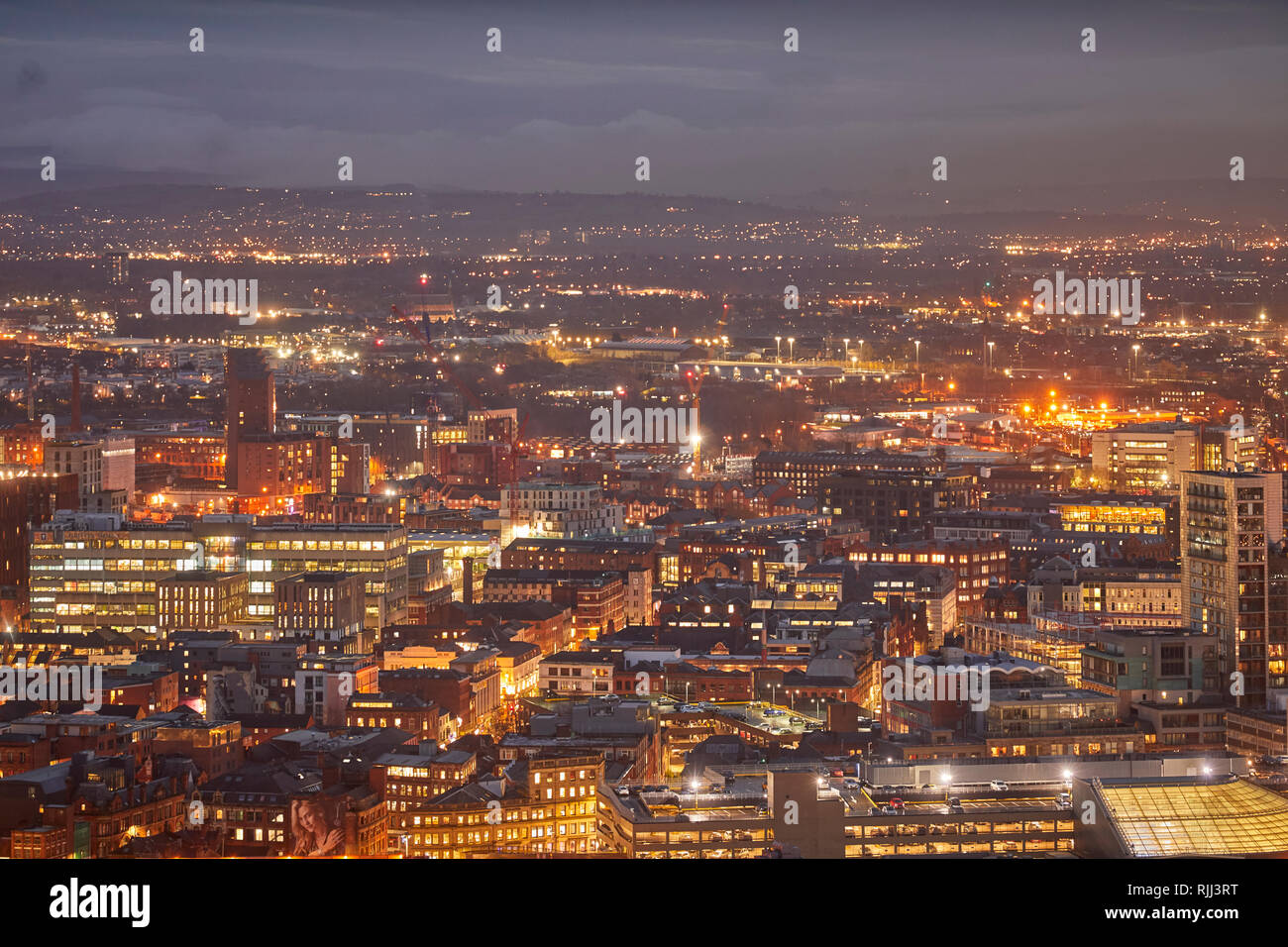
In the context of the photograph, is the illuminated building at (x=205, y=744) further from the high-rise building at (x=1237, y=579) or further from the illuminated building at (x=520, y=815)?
the high-rise building at (x=1237, y=579)

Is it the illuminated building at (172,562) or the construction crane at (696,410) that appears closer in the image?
the illuminated building at (172,562)

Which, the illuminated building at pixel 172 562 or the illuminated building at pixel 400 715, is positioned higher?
the illuminated building at pixel 172 562

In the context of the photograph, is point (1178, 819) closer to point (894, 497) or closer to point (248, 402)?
point (894, 497)

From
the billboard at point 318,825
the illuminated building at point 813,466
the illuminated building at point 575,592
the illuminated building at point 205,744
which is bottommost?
the billboard at point 318,825

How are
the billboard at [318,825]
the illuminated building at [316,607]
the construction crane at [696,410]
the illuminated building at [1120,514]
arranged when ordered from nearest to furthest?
1. the billboard at [318,825]
2. the illuminated building at [316,607]
3. the illuminated building at [1120,514]
4. the construction crane at [696,410]

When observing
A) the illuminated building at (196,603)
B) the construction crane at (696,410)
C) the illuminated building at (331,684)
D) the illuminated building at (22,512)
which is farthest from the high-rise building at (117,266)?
the illuminated building at (331,684)

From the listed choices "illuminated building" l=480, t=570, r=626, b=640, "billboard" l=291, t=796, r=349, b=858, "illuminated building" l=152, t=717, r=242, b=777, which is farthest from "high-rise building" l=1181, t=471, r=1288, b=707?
"illuminated building" l=480, t=570, r=626, b=640

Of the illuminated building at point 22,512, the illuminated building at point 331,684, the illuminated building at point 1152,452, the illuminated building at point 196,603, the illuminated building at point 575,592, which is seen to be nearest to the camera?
the illuminated building at point 331,684
